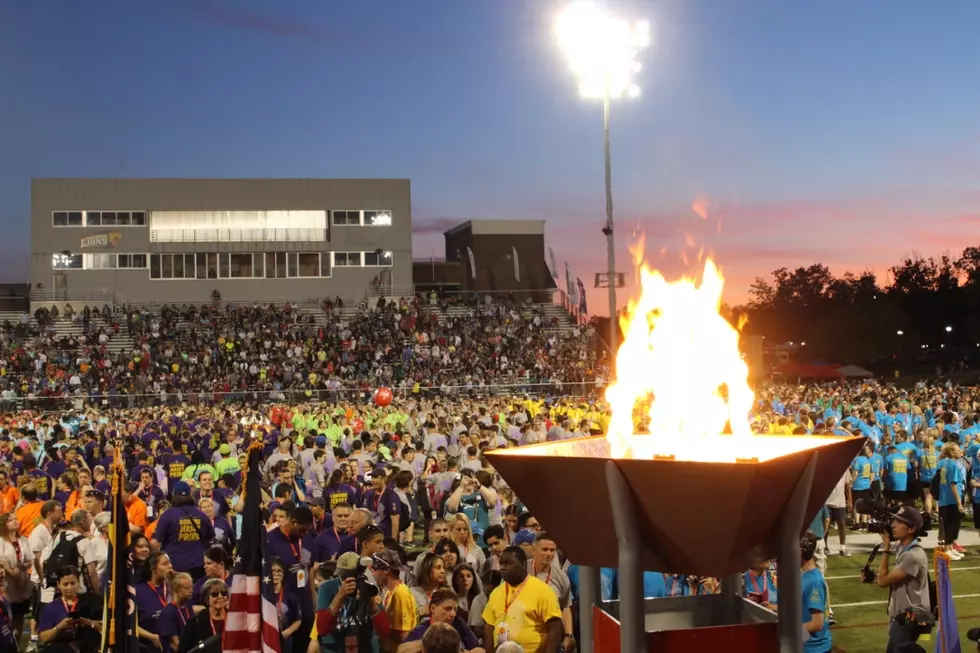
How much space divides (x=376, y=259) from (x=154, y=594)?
46.4 metres

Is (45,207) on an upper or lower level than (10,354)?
upper

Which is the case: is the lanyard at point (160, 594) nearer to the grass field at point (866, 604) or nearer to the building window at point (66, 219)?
the grass field at point (866, 604)

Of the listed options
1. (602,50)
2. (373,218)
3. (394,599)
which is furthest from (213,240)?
(394,599)

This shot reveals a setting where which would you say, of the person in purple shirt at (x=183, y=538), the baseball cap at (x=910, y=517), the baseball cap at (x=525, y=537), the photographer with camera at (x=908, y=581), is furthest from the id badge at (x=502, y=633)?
the person in purple shirt at (x=183, y=538)

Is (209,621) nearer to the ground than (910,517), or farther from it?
nearer to the ground

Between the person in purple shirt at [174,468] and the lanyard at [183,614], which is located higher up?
the person in purple shirt at [174,468]

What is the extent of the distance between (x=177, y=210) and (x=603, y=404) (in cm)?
3346

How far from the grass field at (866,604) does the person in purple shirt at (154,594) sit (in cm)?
619

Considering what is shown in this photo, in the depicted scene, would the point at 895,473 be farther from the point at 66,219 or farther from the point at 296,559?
the point at 66,219

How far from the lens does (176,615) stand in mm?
7156

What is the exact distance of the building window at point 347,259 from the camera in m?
53.3

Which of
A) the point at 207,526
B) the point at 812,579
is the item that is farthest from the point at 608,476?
the point at 207,526

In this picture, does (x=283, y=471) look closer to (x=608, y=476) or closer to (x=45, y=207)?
(x=608, y=476)

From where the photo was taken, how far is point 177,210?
52.1m
